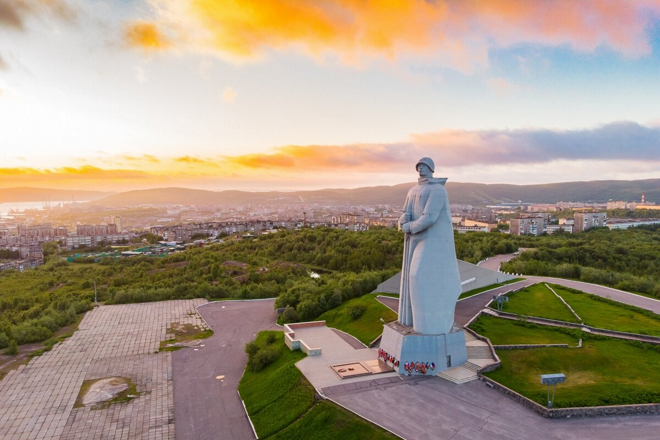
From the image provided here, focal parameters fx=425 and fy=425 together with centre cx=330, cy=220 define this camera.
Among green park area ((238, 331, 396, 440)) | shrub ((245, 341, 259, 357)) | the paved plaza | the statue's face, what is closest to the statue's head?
the statue's face

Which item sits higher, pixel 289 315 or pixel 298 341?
pixel 298 341

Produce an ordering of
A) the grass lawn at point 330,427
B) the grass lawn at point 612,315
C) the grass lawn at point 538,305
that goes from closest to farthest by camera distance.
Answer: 1. the grass lawn at point 330,427
2. the grass lawn at point 612,315
3. the grass lawn at point 538,305

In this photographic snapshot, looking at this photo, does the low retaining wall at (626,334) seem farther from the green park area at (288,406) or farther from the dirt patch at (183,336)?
the dirt patch at (183,336)

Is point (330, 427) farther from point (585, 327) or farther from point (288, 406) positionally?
point (585, 327)

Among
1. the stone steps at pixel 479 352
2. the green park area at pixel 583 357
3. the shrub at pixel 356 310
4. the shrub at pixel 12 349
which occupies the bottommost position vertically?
the shrub at pixel 12 349

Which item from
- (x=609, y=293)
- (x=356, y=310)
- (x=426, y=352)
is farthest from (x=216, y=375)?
(x=609, y=293)

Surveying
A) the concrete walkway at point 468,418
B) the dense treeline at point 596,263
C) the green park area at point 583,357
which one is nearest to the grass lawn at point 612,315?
the green park area at point 583,357

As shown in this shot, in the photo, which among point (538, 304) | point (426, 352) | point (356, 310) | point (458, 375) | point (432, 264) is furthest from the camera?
point (356, 310)
